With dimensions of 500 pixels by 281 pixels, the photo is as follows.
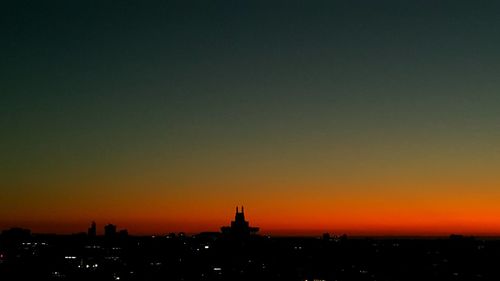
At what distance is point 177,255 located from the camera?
167875 millimetres

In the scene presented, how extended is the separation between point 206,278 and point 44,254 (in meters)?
48.5

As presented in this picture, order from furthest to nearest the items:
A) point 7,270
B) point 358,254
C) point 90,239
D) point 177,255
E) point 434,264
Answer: point 90,239 < point 358,254 < point 177,255 < point 434,264 < point 7,270

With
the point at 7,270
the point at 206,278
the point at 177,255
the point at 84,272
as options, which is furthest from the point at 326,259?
the point at 7,270

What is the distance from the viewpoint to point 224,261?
6284 inches

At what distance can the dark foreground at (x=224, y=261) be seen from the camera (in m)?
123

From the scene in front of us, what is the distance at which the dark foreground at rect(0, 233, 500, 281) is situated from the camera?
12338 centimetres

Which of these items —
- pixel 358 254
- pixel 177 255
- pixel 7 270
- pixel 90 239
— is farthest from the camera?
pixel 90 239

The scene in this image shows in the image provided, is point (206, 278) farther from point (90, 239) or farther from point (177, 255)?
point (90, 239)

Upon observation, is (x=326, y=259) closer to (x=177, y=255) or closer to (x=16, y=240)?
(x=177, y=255)

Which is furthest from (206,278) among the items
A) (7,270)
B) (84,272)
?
(7,270)

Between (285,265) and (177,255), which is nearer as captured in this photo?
(285,265)

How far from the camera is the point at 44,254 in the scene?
148 meters

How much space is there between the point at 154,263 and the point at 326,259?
163 ft

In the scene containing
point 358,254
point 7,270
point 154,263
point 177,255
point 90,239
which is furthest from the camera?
point 90,239
